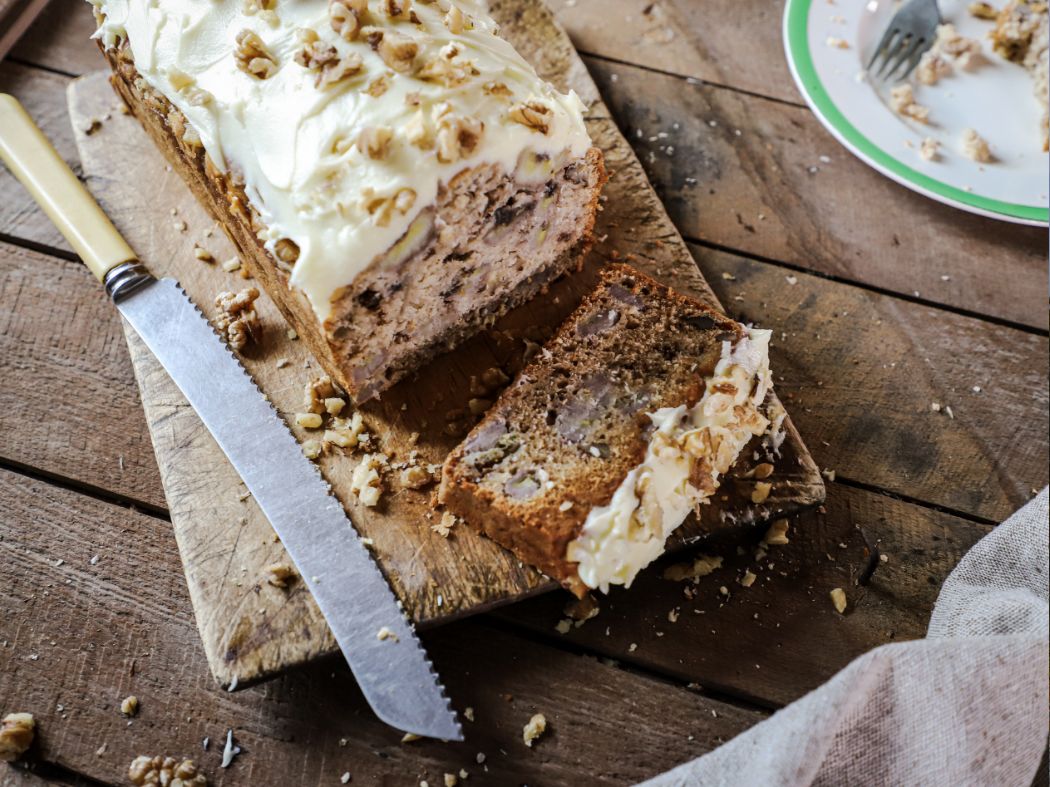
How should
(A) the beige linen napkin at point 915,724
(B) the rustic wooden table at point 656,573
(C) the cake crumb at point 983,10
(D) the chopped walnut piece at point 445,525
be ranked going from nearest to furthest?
(A) the beige linen napkin at point 915,724
(B) the rustic wooden table at point 656,573
(D) the chopped walnut piece at point 445,525
(C) the cake crumb at point 983,10

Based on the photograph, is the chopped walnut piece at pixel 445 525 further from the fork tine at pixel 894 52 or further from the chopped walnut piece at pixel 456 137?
the fork tine at pixel 894 52

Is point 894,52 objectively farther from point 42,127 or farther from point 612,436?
point 42,127

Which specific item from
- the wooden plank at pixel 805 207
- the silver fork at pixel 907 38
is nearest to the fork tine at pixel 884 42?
the silver fork at pixel 907 38

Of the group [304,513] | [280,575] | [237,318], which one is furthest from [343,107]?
[280,575]

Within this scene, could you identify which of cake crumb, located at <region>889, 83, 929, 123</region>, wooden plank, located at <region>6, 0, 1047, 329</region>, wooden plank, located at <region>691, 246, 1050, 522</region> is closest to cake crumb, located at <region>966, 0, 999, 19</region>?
cake crumb, located at <region>889, 83, 929, 123</region>

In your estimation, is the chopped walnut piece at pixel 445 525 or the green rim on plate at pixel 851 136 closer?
the chopped walnut piece at pixel 445 525

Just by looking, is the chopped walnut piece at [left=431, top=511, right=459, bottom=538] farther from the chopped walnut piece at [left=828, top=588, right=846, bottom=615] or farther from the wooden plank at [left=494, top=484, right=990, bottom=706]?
the chopped walnut piece at [left=828, top=588, right=846, bottom=615]

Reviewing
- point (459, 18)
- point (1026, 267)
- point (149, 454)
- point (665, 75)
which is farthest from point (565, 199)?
point (1026, 267)
